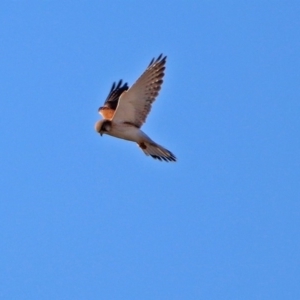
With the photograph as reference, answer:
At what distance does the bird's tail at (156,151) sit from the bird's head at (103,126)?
0.58 m

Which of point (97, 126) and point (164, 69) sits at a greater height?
point (164, 69)

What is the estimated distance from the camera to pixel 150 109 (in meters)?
15.2

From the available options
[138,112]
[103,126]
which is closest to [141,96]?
[138,112]

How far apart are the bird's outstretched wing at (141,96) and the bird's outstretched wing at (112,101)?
2.91 feet

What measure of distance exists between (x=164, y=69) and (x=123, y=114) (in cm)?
93

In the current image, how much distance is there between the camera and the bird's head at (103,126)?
1510 centimetres

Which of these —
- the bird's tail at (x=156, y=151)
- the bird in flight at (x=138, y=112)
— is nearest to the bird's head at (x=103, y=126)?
A: the bird in flight at (x=138, y=112)

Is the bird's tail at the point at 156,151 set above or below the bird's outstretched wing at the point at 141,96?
below

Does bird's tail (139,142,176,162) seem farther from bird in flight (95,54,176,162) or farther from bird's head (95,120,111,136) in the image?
bird's head (95,120,111,136)

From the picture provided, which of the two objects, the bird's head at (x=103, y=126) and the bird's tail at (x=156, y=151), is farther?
the bird's tail at (x=156, y=151)

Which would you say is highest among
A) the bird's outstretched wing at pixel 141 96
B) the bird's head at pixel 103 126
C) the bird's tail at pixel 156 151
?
the bird's outstretched wing at pixel 141 96

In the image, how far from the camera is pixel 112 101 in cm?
1672

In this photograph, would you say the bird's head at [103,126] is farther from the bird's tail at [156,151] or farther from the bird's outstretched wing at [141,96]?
the bird's tail at [156,151]

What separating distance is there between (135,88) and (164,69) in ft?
1.89
